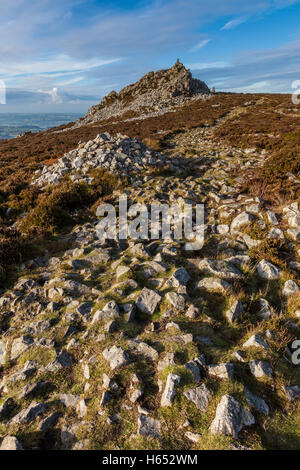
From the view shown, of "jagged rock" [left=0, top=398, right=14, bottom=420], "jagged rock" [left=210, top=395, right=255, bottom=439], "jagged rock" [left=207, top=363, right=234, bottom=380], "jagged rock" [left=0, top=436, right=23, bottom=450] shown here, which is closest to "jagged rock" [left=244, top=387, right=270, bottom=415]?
"jagged rock" [left=210, top=395, right=255, bottom=439]

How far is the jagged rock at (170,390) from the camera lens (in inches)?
155

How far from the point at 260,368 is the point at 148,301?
9.04ft

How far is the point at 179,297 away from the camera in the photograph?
5.98 metres

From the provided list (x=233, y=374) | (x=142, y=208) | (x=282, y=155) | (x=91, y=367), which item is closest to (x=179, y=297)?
(x=233, y=374)

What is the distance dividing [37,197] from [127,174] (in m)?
5.54

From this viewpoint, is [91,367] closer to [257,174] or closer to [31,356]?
[31,356]

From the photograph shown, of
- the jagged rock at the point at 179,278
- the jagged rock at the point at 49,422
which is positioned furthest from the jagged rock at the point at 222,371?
the jagged rock at the point at 49,422

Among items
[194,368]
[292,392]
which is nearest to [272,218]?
[292,392]

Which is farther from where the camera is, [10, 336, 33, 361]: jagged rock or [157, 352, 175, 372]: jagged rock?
[10, 336, 33, 361]: jagged rock

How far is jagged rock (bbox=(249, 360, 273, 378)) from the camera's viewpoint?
171 inches

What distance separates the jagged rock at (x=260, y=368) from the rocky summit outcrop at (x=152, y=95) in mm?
61937

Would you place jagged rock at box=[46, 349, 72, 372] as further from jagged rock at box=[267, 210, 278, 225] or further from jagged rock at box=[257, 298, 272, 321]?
jagged rock at box=[267, 210, 278, 225]

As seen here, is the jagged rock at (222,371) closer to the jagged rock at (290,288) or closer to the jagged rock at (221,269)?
the jagged rock at (221,269)

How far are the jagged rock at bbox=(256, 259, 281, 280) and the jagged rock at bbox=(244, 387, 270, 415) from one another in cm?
375
